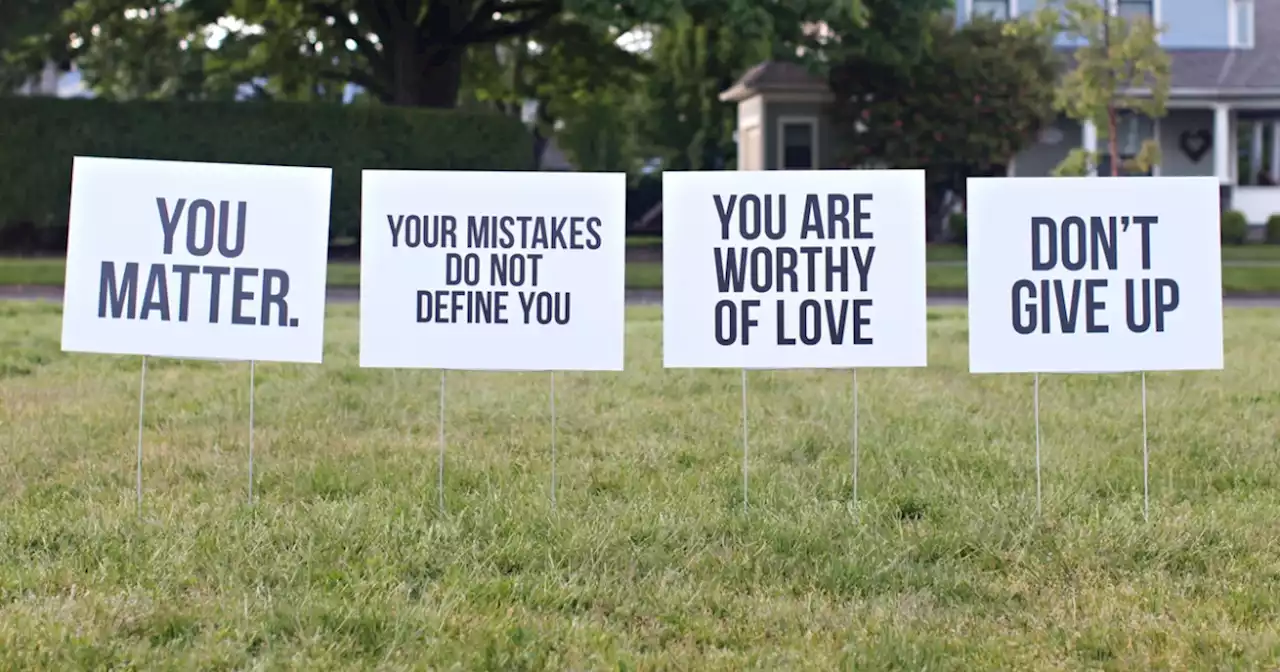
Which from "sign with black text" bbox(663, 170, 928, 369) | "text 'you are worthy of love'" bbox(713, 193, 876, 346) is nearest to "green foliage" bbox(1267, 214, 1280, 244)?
"sign with black text" bbox(663, 170, 928, 369)

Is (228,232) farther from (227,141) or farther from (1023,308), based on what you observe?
(227,141)

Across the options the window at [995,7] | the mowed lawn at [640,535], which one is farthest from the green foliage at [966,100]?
the mowed lawn at [640,535]

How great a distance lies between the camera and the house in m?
27.5

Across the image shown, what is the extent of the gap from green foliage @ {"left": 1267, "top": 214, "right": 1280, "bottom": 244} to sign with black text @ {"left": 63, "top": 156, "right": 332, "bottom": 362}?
84.7 feet

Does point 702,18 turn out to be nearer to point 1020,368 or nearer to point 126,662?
point 1020,368

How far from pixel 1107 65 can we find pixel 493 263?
16.8 metres

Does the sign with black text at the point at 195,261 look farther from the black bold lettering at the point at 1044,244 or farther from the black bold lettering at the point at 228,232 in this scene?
the black bold lettering at the point at 1044,244

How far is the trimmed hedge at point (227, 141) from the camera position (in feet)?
64.5

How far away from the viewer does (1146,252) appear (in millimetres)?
4859

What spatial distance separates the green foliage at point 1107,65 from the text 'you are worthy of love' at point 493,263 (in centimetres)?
1653

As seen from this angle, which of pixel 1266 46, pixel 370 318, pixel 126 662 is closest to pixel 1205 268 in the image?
pixel 370 318

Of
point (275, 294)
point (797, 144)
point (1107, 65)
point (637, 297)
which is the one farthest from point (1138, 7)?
point (275, 294)

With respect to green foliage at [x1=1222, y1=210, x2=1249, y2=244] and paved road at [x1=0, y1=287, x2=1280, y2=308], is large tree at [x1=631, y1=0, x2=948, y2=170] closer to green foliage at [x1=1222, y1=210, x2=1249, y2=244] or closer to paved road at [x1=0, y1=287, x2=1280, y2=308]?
paved road at [x1=0, y1=287, x2=1280, y2=308]

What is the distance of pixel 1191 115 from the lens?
28453mm
